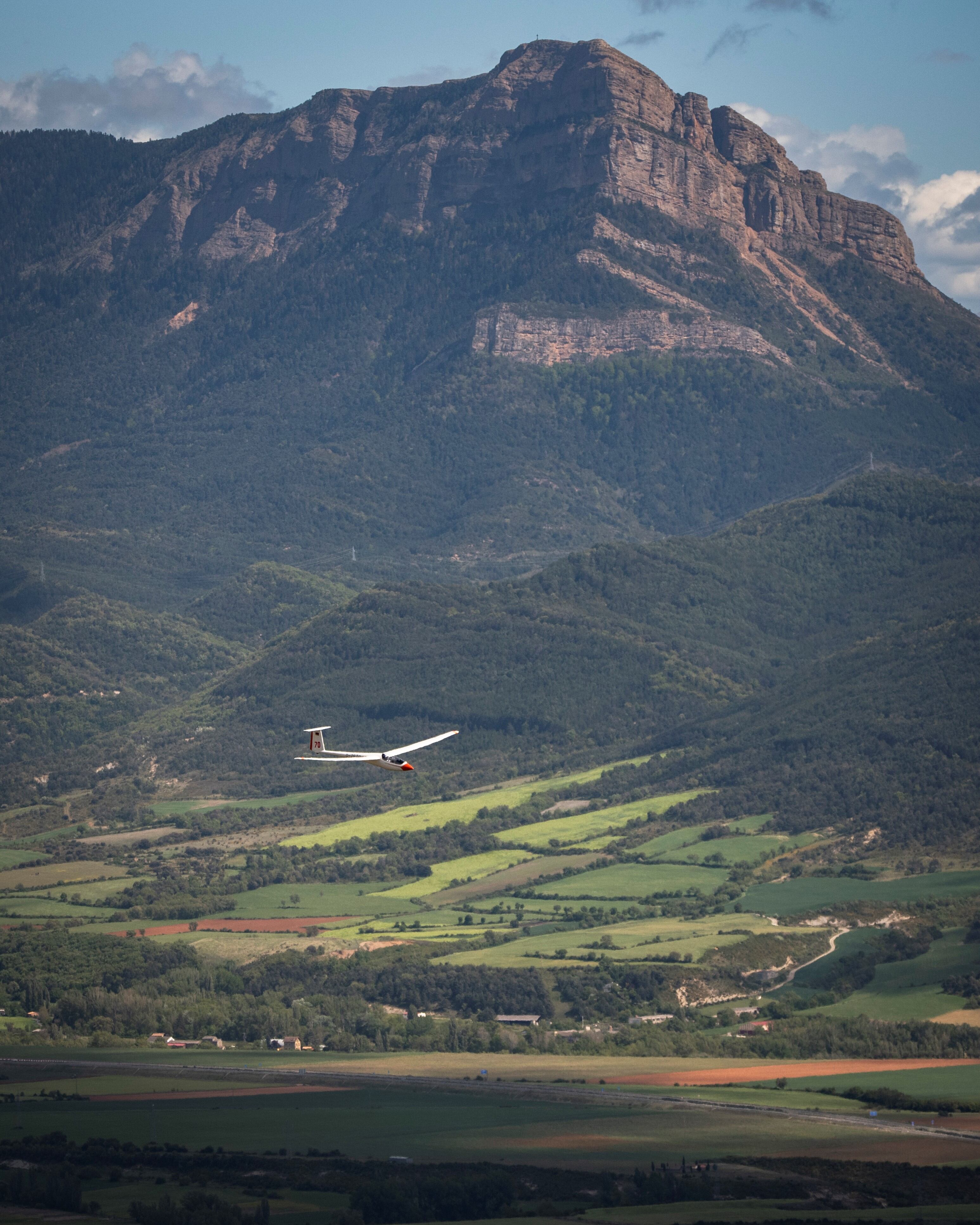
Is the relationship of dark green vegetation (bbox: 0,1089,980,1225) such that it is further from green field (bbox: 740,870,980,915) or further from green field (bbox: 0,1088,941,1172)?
green field (bbox: 740,870,980,915)

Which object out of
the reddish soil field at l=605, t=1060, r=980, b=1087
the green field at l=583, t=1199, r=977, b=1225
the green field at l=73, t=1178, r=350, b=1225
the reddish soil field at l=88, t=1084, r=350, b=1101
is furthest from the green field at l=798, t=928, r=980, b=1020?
the green field at l=73, t=1178, r=350, b=1225

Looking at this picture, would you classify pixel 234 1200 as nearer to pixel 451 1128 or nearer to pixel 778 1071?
pixel 451 1128

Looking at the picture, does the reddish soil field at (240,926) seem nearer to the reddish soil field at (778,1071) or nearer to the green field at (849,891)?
the green field at (849,891)

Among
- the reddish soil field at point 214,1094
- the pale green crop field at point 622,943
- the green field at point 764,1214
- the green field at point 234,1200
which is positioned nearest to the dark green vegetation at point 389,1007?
the pale green crop field at point 622,943

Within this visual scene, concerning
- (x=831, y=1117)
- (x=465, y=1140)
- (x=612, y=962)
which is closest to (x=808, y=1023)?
(x=612, y=962)

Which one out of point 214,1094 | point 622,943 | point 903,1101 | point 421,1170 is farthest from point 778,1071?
point 622,943

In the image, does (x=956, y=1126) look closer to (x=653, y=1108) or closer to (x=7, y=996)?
(x=653, y=1108)

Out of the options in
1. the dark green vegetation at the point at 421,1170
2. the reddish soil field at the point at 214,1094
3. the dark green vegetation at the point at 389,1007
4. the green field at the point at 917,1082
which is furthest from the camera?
the dark green vegetation at the point at 389,1007
